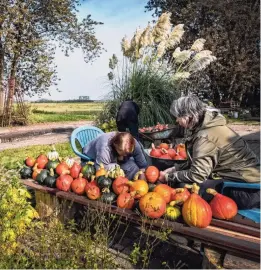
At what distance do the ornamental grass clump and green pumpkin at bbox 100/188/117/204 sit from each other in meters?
4.45

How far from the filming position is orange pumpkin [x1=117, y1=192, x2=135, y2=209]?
3.01m

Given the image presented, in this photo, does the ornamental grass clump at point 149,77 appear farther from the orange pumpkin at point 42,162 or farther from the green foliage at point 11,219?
the green foliage at point 11,219

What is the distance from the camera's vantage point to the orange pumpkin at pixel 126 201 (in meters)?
3.01

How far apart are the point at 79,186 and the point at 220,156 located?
4.55ft

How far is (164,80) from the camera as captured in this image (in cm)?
800

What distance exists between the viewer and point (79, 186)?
3.44 m

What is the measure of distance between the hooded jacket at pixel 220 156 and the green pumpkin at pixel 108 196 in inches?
27.9

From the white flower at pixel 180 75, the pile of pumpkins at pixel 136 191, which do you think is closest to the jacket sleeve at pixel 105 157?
the pile of pumpkins at pixel 136 191

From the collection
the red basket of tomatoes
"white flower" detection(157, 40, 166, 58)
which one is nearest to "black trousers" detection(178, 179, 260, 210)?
the red basket of tomatoes

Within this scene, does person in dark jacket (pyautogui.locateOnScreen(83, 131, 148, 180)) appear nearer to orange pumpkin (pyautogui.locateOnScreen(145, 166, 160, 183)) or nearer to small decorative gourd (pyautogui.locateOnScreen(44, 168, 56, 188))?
orange pumpkin (pyautogui.locateOnScreen(145, 166, 160, 183))

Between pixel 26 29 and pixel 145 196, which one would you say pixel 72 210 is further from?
pixel 26 29

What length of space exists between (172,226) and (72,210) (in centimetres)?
141

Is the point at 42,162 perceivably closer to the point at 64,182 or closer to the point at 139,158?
the point at 64,182

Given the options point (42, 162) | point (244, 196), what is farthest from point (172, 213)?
point (42, 162)
